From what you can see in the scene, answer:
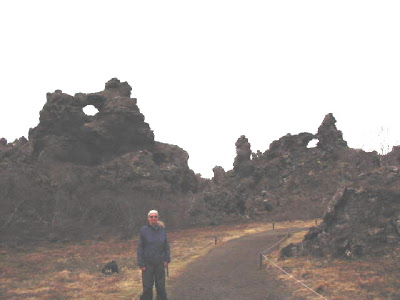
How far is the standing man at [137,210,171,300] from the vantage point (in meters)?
10.1

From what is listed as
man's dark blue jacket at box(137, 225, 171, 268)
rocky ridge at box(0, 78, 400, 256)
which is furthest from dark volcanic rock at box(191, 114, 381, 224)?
man's dark blue jacket at box(137, 225, 171, 268)

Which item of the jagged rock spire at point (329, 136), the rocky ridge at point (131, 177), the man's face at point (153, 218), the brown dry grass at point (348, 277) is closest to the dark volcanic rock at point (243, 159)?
the rocky ridge at point (131, 177)

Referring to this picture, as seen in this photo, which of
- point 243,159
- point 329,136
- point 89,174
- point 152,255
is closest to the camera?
point 152,255

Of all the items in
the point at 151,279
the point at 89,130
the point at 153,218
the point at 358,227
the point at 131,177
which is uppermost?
the point at 89,130

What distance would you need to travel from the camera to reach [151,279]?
1014 centimetres

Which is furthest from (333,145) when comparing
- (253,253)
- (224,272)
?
(224,272)

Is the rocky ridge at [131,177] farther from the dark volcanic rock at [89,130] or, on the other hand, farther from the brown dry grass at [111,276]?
the brown dry grass at [111,276]

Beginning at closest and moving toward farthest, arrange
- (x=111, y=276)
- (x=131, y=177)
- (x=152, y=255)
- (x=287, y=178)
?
(x=152, y=255), (x=111, y=276), (x=131, y=177), (x=287, y=178)

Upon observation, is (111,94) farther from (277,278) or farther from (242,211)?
(277,278)

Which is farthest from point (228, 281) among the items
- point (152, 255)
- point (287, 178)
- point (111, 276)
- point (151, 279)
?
point (287, 178)

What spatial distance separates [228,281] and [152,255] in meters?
6.35

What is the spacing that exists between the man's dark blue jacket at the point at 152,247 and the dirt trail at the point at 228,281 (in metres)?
3.40

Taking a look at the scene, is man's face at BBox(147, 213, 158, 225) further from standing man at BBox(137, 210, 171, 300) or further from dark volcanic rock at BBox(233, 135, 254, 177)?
dark volcanic rock at BBox(233, 135, 254, 177)

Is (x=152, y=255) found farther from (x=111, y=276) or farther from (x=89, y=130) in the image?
Answer: (x=89, y=130)
